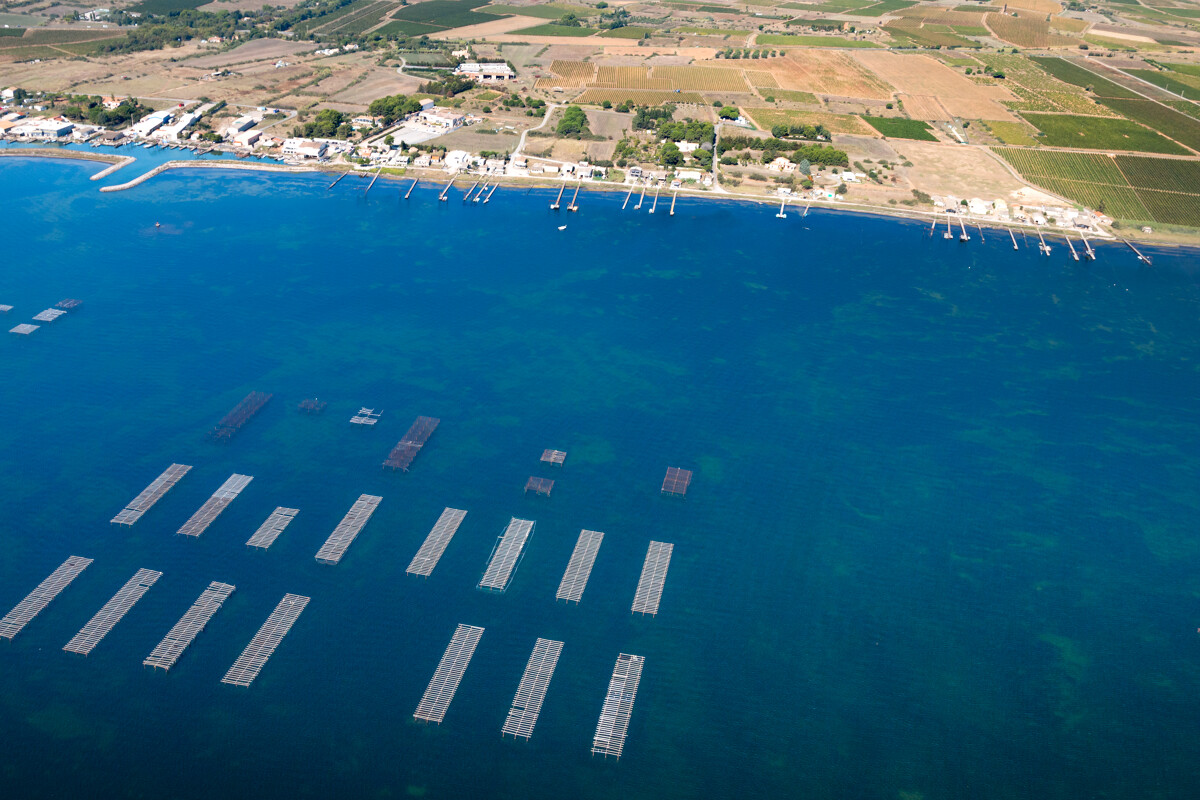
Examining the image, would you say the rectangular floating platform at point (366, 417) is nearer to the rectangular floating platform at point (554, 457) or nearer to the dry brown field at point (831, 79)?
the rectangular floating platform at point (554, 457)

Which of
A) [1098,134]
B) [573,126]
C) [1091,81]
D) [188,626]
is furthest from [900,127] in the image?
→ [188,626]

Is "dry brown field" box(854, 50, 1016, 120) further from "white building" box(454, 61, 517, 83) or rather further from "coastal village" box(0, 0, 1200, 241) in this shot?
"white building" box(454, 61, 517, 83)

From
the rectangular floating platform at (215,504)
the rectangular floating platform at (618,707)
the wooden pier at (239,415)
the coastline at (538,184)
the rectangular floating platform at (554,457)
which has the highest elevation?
the coastline at (538,184)

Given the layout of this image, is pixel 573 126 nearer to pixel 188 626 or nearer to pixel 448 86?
pixel 448 86

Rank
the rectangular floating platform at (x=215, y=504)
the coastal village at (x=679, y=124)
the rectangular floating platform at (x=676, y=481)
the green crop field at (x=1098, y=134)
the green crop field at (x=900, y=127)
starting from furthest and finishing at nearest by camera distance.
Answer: the green crop field at (x=900, y=127)
the green crop field at (x=1098, y=134)
the coastal village at (x=679, y=124)
the rectangular floating platform at (x=676, y=481)
the rectangular floating platform at (x=215, y=504)

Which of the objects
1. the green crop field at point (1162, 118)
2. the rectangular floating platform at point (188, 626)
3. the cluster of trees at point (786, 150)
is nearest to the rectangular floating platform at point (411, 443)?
the rectangular floating platform at point (188, 626)

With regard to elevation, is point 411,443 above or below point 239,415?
below
